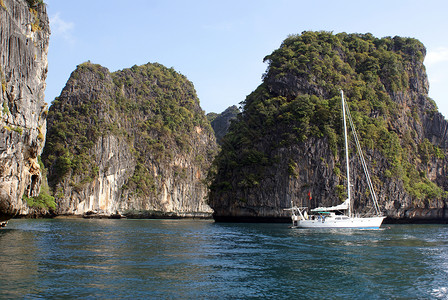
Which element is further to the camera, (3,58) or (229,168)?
(229,168)

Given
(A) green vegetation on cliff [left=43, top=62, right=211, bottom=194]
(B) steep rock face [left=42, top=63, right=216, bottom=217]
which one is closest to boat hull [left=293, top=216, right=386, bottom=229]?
(B) steep rock face [left=42, top=63, right=216, bottom=217]

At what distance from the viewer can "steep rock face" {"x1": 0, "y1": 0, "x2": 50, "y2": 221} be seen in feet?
86.0

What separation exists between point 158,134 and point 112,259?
10399 cm

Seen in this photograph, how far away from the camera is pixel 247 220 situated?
202 ft

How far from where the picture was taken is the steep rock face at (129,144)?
88062 millimetres

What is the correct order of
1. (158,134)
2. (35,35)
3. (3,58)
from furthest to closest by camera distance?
(158,134) < (35,35) < (3,58)

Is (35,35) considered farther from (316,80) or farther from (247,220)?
(316,80)

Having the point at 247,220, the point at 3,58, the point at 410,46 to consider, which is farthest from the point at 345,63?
the point at 3,58

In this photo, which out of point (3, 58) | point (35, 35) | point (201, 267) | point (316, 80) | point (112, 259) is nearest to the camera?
point (201, 267)

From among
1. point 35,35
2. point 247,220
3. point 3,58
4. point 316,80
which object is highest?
point 316,80

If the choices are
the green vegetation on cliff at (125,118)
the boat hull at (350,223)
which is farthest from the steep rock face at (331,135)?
the green vegetation on cliff at (125,118)

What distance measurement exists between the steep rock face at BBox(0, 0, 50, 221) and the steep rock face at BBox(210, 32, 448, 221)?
1325 inches

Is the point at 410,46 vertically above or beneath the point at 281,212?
above

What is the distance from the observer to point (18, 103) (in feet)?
91.1
